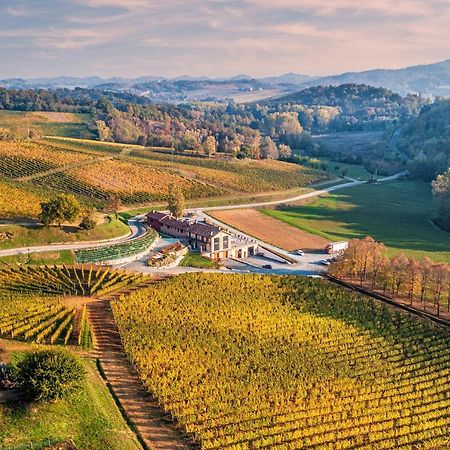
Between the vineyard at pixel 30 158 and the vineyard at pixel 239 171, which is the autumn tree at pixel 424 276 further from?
the vineyard at pixel 30 158

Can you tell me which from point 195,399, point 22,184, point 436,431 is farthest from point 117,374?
point 22,184

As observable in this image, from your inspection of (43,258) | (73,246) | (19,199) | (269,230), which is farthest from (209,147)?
(43,258)

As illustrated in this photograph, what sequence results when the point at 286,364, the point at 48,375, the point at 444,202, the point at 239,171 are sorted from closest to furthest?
the point at 48,375 < the point at 286,364 < the point at 444,202 < the point at 239,171

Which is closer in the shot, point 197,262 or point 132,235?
point 197,262

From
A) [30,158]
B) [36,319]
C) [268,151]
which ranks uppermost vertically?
[268,151]

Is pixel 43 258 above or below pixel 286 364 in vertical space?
above

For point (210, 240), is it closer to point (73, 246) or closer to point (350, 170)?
point (73, 246)
